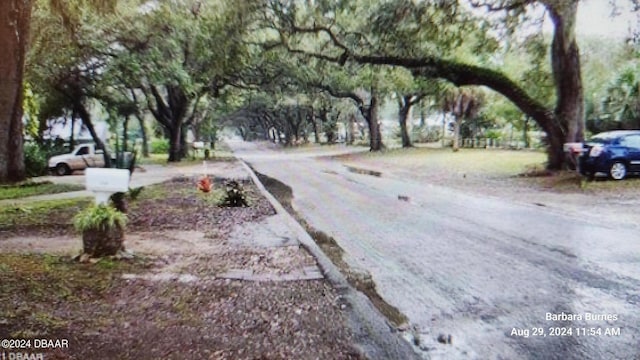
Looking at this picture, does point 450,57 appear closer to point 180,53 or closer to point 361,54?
point 361,54

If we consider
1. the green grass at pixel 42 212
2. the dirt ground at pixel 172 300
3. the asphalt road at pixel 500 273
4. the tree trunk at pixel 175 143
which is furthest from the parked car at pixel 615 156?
the tree trunk at pixel 175 143

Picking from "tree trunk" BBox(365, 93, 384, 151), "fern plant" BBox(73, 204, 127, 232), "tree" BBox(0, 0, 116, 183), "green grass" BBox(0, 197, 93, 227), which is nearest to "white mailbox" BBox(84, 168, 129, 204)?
"fern plant" BBox(73, 204, 127, 232)

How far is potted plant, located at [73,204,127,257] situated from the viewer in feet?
22.3

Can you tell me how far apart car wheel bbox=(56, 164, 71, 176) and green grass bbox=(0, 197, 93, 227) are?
1396 cm

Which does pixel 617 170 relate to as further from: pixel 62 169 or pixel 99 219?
pixel 62 169

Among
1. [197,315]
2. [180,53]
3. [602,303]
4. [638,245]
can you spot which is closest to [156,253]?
[197,315]

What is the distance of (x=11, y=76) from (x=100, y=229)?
36.7 ft

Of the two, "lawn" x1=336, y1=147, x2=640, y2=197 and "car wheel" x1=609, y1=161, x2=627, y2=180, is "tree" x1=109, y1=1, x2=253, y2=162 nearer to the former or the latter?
"lawn" x1=336, y1=147, x2=640, y2=197

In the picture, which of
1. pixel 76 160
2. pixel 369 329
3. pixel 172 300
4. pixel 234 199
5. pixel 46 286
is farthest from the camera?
pixel 76 160

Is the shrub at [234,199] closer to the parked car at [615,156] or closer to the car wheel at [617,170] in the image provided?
the parked car at [615,156]

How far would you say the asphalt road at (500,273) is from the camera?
4555 millimetres

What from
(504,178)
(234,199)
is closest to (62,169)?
(234,199)

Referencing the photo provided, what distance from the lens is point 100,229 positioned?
683cm

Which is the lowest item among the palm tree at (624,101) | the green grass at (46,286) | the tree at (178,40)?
→ the green grass at (46,286)
